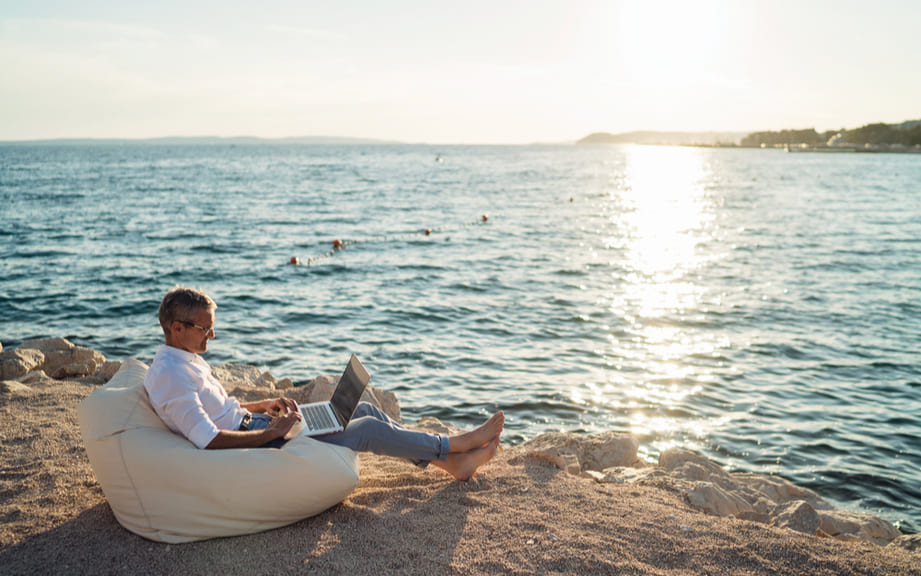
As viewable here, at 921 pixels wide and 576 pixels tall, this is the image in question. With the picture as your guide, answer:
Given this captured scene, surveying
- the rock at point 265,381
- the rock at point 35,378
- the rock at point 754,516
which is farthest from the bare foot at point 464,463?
the rock at point 35,378

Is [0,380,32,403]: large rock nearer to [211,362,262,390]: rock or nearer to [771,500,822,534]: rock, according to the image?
[211,362,262,390]: rock

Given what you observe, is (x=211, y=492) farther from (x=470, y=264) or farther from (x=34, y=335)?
(x=470, y=264)

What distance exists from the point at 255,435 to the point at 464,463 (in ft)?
5.28

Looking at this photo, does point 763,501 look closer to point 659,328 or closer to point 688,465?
point 688,465

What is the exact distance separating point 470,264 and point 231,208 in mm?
18962

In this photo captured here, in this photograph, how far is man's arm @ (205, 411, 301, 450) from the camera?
4207 mm

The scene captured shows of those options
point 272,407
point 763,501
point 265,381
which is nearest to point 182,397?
point 272,407

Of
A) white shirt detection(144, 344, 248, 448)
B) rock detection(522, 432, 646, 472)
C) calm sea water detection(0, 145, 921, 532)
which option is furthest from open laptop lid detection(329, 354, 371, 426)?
calm sea water detection(0, 145, 921, 532)

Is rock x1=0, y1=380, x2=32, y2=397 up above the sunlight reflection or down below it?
above

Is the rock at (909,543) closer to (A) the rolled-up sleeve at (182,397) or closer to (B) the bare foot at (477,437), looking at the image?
(B) the bare foot at (477,437)

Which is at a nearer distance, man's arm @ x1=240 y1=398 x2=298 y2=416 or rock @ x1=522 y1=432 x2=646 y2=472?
man's arm @ x1=240 y1=398 x2=298 y2=416

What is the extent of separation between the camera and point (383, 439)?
4.80m

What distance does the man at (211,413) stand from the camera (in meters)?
4.10

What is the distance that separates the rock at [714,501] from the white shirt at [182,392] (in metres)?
3.73
